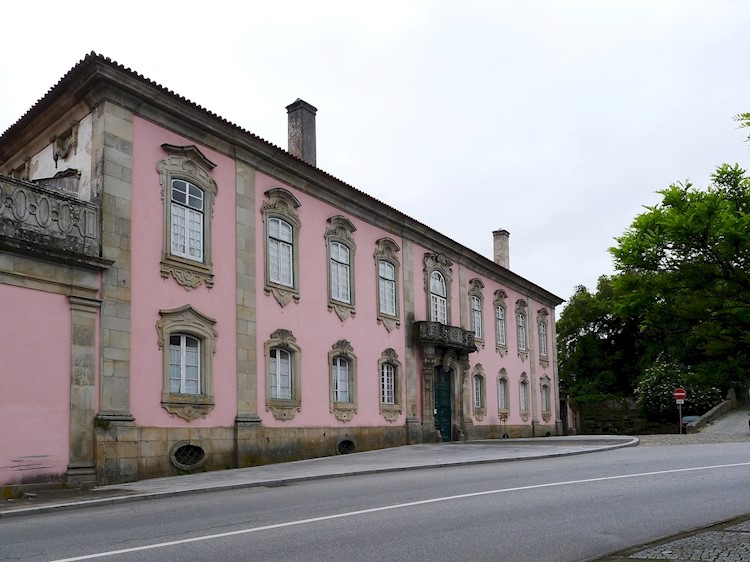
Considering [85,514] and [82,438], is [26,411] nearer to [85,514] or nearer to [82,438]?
[82,438]

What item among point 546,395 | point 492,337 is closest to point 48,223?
point 492,337

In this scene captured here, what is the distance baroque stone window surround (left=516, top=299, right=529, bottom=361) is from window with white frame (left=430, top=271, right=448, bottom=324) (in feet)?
27.5

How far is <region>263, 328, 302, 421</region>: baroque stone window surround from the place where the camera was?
19.9 metres

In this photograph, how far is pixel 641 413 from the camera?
154ft

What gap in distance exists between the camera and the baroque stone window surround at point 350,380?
73.6 ft

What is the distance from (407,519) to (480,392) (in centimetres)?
2360

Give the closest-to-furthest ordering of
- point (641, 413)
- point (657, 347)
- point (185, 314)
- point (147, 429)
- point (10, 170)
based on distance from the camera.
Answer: point (147, 429) → point (185, 314) → point (10, 170) → point (641, 413) → point (657, 347)

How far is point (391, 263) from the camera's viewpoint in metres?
26.4

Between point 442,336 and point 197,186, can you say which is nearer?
point 197,186

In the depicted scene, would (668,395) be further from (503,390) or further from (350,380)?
(350,380)

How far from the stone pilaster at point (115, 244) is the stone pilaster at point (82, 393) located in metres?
0.28

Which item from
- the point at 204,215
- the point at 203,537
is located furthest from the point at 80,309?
the point at 203,537

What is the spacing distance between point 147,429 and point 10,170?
8177 mm

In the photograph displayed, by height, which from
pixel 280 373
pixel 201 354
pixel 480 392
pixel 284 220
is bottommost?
pixel 480 392
